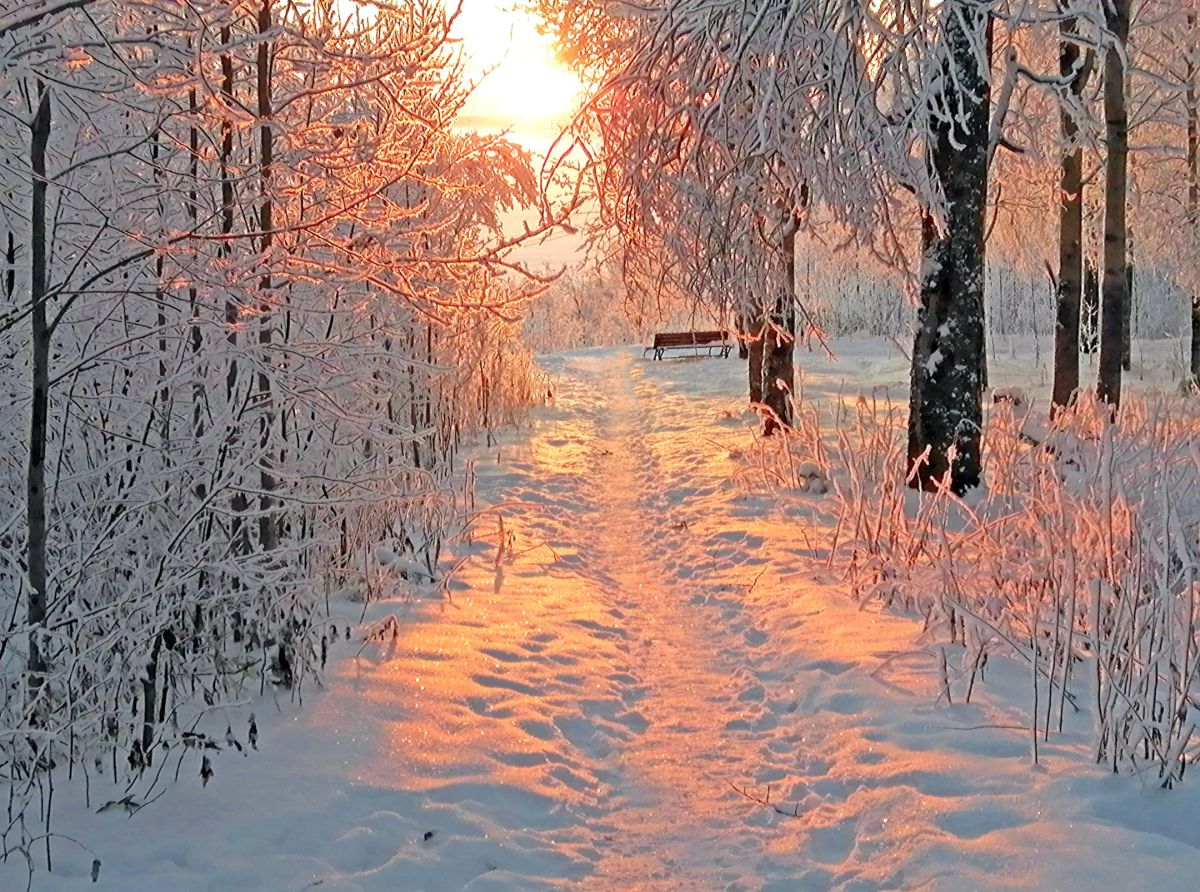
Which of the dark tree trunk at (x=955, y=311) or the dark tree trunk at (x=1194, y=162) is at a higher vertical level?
the dark tree trunk at (x=1194, y=162)

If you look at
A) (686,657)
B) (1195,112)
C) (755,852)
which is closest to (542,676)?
(686,657)

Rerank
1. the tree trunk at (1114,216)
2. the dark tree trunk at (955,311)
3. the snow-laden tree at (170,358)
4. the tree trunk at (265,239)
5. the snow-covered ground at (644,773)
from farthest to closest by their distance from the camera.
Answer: the tree trunk at (1114,216), the dark tree trunk at (955,311), the tree trunk at (265,239), the snow-laden tree at (170,358), the snow-covered ground at (644,773)

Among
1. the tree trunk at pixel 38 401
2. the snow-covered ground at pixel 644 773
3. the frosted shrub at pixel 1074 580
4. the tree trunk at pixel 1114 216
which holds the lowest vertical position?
the snow-covered ground at pixel 644 773

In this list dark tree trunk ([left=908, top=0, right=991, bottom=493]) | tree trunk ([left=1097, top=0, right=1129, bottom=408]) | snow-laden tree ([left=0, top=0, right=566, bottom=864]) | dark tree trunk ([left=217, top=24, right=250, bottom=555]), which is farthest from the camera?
tree trunk ([left=1097, top=0, right=1129, bottom=408])

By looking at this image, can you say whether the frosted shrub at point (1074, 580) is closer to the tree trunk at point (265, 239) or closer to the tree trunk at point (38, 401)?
the tree trunk at point (265, 239)

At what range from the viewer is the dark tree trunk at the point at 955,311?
763cm

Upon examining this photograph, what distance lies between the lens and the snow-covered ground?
3182 mm

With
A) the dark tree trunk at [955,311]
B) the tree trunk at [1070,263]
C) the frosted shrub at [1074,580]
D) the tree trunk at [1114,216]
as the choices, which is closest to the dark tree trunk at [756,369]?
the tree trunk at [1070,263]

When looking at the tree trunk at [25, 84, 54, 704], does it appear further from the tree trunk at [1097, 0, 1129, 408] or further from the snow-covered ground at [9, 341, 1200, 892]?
the tree trunk at [1097, 0, 1129, 408]

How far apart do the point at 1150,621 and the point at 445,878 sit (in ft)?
9.00

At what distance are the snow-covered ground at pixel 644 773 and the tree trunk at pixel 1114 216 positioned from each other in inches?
241

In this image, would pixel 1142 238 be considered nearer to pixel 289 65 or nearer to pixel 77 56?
pixel 289 65

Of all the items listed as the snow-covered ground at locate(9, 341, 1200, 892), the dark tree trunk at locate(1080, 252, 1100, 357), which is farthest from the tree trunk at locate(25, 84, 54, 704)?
the dark tree trunk at locate(1080, 252, 1100, 357)

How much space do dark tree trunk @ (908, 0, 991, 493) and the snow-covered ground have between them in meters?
2.01
